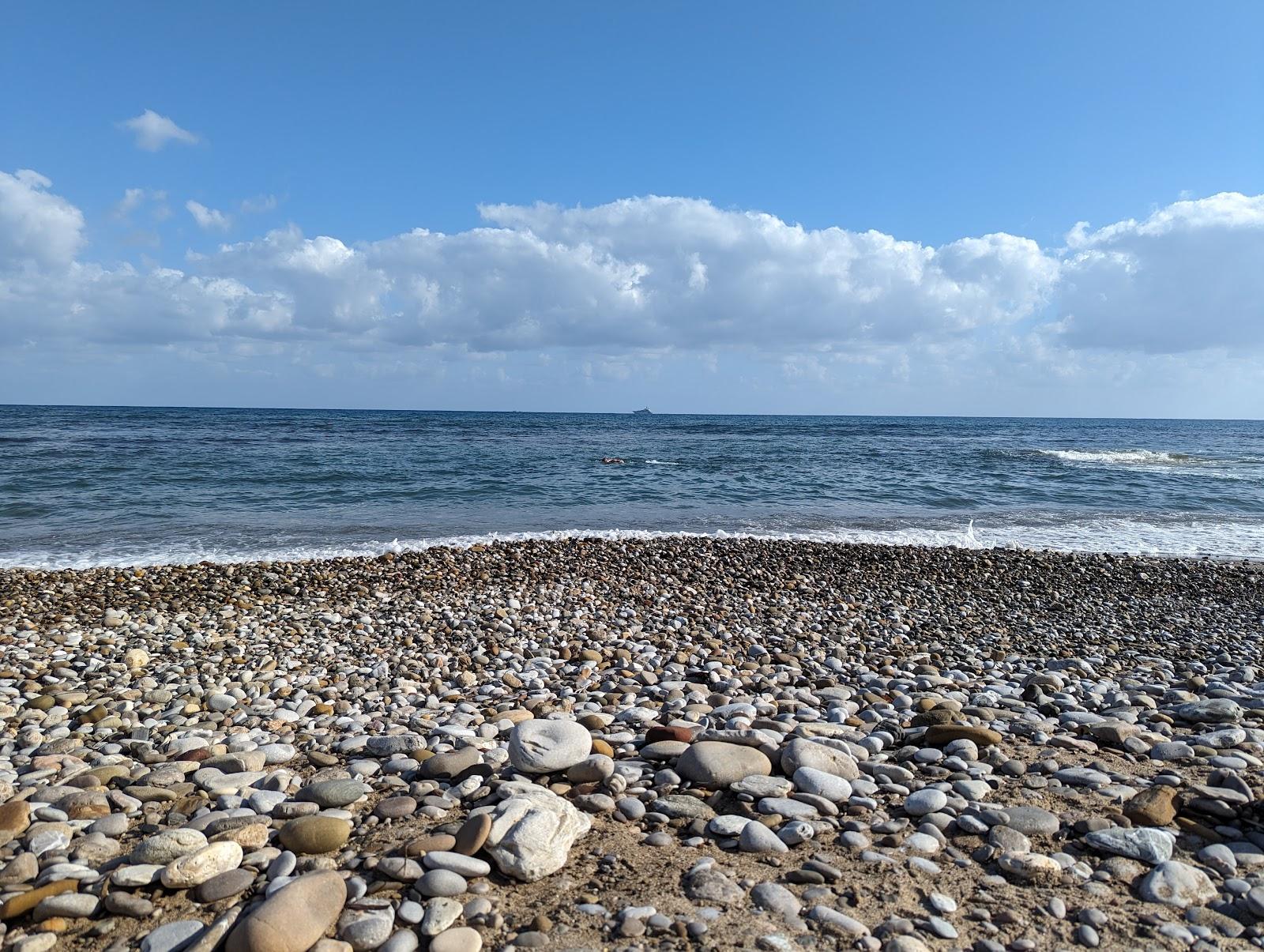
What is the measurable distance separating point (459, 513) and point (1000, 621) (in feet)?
37.9

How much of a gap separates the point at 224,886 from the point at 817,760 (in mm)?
2595

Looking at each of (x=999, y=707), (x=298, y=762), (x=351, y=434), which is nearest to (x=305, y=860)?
(x=298, y=762)

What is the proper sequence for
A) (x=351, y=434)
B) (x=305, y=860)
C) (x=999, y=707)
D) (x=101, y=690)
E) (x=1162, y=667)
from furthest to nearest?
(x=351, y=434), (x=1162, y=667), (x=101, y=690), (x=999, y=707), (x=305, y=860)

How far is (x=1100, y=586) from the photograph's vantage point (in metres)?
9.45

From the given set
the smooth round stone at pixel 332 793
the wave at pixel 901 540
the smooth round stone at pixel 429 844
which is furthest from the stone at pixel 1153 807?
the wave at pixel 901 540

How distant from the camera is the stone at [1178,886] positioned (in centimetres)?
243

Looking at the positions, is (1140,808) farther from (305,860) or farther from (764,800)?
(305,860)

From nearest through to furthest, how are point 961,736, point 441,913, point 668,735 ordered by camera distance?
point 441,913 < point 961,736 < point 668,735

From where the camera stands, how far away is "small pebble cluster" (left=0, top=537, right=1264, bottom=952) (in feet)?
7.84

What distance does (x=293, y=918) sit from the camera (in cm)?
229

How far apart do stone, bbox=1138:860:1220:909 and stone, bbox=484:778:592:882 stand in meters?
2.09

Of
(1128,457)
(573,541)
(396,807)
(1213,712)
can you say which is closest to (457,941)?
(396,807)

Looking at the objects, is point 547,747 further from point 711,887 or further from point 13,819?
point 13,819

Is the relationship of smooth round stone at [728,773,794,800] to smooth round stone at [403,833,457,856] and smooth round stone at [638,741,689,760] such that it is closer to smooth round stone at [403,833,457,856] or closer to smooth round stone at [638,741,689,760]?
smooth round stone at [638,741,689,760]
